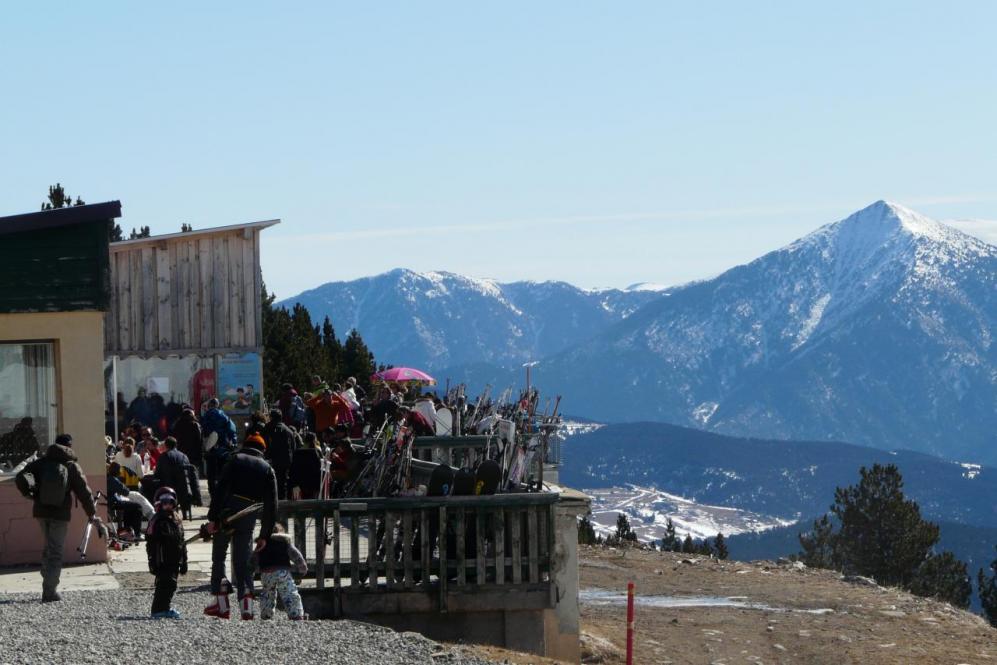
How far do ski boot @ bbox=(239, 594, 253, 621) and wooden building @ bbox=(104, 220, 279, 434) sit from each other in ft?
52.8

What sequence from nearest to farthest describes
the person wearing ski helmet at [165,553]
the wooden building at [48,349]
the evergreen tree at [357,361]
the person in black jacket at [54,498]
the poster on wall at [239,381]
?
the person wearing ski helmet at [165,553] < the person in black jacket at [54,498] < the wooden building at [48,349] < the poster on wall at [239,381] < the evergreen tree at [357,361]

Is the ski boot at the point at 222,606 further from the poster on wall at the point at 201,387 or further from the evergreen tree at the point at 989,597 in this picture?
the evergreen tree at the point at 989,597

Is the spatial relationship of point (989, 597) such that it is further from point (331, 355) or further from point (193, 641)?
point (193, 641)

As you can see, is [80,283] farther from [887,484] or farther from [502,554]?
[887,484]

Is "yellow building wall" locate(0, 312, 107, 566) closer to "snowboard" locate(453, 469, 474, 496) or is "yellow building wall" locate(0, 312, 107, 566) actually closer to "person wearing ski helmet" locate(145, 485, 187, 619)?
"person wearing ski helmet" locate(145, 485, 187, 619)

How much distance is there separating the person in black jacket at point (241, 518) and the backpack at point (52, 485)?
160 centimetres

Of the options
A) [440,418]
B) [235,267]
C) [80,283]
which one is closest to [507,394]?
[440,418]

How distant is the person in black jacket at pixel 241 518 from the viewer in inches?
524

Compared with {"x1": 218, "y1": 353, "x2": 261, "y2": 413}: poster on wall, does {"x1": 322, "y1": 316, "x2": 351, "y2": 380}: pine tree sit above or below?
above

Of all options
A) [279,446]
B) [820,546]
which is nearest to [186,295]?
[279,446]

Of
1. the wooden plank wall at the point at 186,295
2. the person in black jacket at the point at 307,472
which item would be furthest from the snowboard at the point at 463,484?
the wooden plank wall at the point at 186,295

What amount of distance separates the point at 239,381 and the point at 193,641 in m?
19.2

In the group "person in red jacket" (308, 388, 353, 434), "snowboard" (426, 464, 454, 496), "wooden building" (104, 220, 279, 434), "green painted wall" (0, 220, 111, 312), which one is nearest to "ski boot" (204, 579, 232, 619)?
"snowboard" (426, 464, 454, 496)

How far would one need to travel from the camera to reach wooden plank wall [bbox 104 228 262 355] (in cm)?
3077
